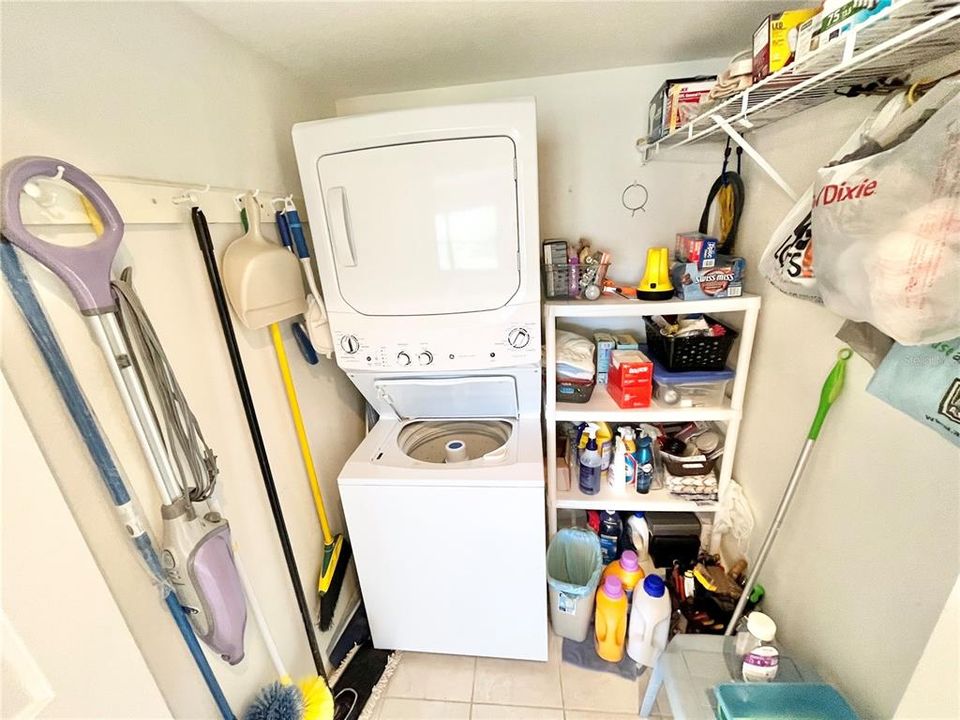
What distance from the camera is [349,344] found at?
1.55m

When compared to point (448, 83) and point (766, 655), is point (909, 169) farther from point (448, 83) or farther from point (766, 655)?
point (448, 83)

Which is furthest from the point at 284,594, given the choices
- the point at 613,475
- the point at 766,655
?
the point at 766,655

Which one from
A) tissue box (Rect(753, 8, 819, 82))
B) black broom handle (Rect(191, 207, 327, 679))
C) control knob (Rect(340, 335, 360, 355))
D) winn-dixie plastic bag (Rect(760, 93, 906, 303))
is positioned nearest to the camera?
tissue box (Rect(753, 8, 819, 82))

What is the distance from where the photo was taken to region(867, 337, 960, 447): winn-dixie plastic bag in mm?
791

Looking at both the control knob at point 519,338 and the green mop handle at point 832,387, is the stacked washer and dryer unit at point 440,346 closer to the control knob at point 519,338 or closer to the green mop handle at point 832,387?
the control knob at point 519,338

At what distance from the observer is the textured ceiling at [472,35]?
122 centimetres

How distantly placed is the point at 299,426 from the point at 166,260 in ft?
2.37

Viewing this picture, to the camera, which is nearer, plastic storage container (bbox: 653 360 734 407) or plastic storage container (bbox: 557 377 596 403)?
plastic storage container (bbox: 653 360 734 407)

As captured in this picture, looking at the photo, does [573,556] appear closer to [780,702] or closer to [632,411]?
[632,411]

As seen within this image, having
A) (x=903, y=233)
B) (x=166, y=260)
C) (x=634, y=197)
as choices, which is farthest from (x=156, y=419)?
(x=634, y=197)

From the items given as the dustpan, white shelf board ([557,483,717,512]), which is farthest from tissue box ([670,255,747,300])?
the dustpan

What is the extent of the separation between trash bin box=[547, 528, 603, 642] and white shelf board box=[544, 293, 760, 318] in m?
1.05

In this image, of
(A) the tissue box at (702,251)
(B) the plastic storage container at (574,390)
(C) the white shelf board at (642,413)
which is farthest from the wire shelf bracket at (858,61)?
(B) the plastic storage container at (574,390)

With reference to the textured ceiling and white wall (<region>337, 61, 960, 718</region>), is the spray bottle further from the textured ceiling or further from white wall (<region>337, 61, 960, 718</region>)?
the textured ceiling
